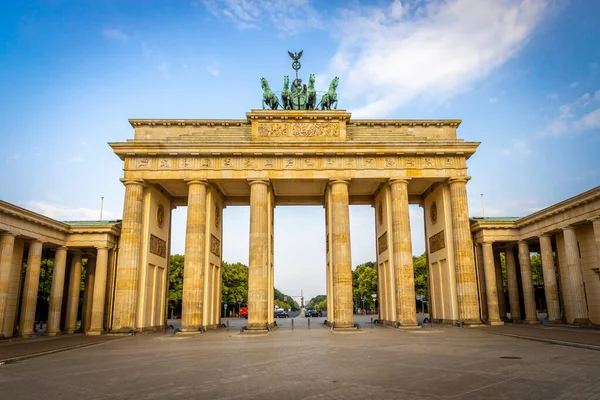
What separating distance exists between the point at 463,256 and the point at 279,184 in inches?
650

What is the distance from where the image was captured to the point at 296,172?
35.4 metres

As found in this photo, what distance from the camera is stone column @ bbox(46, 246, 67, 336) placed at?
32.4 m

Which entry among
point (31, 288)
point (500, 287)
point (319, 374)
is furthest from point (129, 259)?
point (500, 287)

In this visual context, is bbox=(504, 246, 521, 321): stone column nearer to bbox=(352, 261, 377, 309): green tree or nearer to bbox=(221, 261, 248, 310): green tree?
bbox=(352, 261, 377, 309): green tree

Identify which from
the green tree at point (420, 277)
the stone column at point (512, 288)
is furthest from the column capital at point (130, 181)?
the green tree at point (420, 277)

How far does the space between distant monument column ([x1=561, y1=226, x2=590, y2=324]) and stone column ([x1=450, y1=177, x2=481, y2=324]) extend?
256 inches

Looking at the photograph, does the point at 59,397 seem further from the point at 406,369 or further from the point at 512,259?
the point at 512,259

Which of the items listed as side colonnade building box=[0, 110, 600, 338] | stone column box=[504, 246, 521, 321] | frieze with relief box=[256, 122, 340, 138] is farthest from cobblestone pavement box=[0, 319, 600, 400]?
stone column box=[504, 246, 521, 321]

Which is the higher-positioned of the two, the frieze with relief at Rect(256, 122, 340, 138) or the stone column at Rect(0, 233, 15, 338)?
the frieze with relief at Rect(256, 122, 340, 138)

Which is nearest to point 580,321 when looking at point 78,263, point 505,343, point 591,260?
point 591,260

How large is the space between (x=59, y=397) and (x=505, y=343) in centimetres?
1879

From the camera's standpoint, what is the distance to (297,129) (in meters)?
36.7

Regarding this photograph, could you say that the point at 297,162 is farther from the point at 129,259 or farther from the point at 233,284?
the point at 233,284

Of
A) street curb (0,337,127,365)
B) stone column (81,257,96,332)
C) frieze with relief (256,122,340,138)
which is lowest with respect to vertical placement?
street curb (0,337,127,365)
